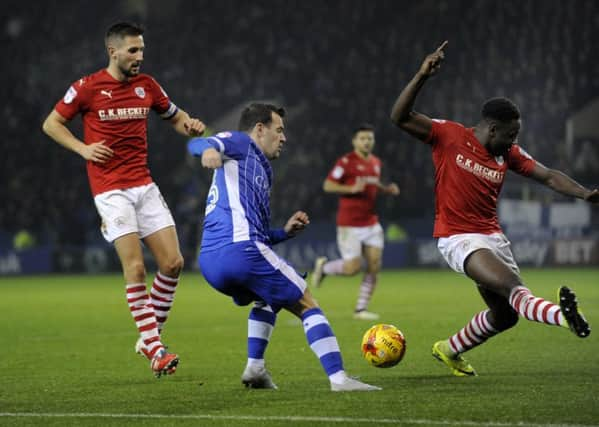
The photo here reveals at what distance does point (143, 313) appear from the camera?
6.96m

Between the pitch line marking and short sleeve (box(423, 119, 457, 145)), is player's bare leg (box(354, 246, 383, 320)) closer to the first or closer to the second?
short sleeve (box(423, 119, 457, 145))

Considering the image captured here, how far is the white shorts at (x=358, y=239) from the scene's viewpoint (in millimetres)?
13414

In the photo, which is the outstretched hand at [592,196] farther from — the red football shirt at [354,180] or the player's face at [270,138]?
the red football shirt at [354,180]

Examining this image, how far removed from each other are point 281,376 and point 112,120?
2.11 m

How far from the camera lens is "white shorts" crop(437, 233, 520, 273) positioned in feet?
21.7

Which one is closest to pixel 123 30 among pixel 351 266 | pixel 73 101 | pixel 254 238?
pixel 73 101

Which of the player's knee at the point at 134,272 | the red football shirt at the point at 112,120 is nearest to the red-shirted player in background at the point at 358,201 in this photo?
the red football shirt at the point at 112,120

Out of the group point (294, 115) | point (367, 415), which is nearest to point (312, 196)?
point (294, 115)

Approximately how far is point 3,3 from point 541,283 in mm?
19780

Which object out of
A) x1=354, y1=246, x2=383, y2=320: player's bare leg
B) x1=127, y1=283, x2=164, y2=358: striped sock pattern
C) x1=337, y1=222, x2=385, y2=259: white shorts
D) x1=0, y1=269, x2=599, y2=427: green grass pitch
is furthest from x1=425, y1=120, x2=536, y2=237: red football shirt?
x1=337, y1=222, x2=385, y2=259: white shorts

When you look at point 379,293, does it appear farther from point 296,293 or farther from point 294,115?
point 294,115

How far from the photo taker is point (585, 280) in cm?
1903

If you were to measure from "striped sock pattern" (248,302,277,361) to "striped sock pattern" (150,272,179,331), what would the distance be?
3.89 feet

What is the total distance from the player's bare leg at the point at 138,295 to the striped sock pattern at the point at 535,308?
2233 mm
